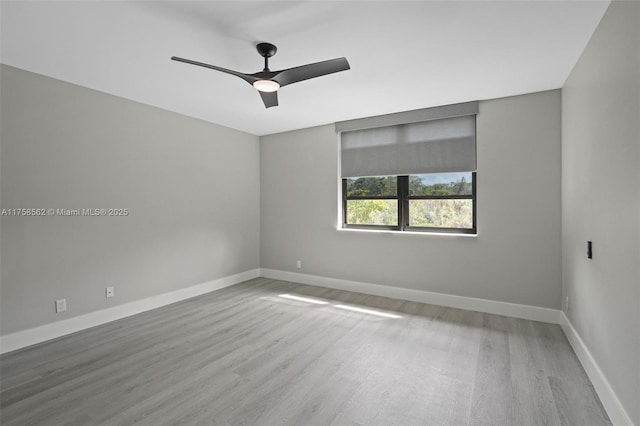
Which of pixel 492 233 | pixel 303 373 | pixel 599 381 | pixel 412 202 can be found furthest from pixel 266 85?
pixel 599 381

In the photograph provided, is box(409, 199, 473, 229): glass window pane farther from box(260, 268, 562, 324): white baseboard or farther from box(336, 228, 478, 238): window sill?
box(260, 268, 562, 324): white baseboard

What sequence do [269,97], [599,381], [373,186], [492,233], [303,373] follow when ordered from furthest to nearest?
1. [373,186]
2. [492,233]
3. [269,97]
4. [303,373]
5. [599,381]

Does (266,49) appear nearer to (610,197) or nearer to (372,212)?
(610,197)

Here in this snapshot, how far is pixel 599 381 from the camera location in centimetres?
200

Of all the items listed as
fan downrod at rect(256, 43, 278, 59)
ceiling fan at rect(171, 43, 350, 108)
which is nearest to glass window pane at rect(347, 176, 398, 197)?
ceiling fan at rect(171, 43, 350, 108)

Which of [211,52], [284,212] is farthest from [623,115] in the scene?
[284,212]

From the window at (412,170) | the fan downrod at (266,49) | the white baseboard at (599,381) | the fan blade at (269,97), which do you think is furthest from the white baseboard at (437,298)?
the fan downrod at (266,49)

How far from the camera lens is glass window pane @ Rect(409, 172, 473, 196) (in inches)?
150

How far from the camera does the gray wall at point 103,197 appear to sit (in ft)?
8.97

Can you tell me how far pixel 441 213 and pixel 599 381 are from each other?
228cm

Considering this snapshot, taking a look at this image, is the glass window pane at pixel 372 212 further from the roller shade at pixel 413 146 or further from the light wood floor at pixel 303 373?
the light wood floor at pixel 303 373

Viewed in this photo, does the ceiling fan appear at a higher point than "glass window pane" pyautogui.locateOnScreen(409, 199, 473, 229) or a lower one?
higher

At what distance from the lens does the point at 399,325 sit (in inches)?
127

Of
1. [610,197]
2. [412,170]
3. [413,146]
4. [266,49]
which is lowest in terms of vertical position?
[610,197]
